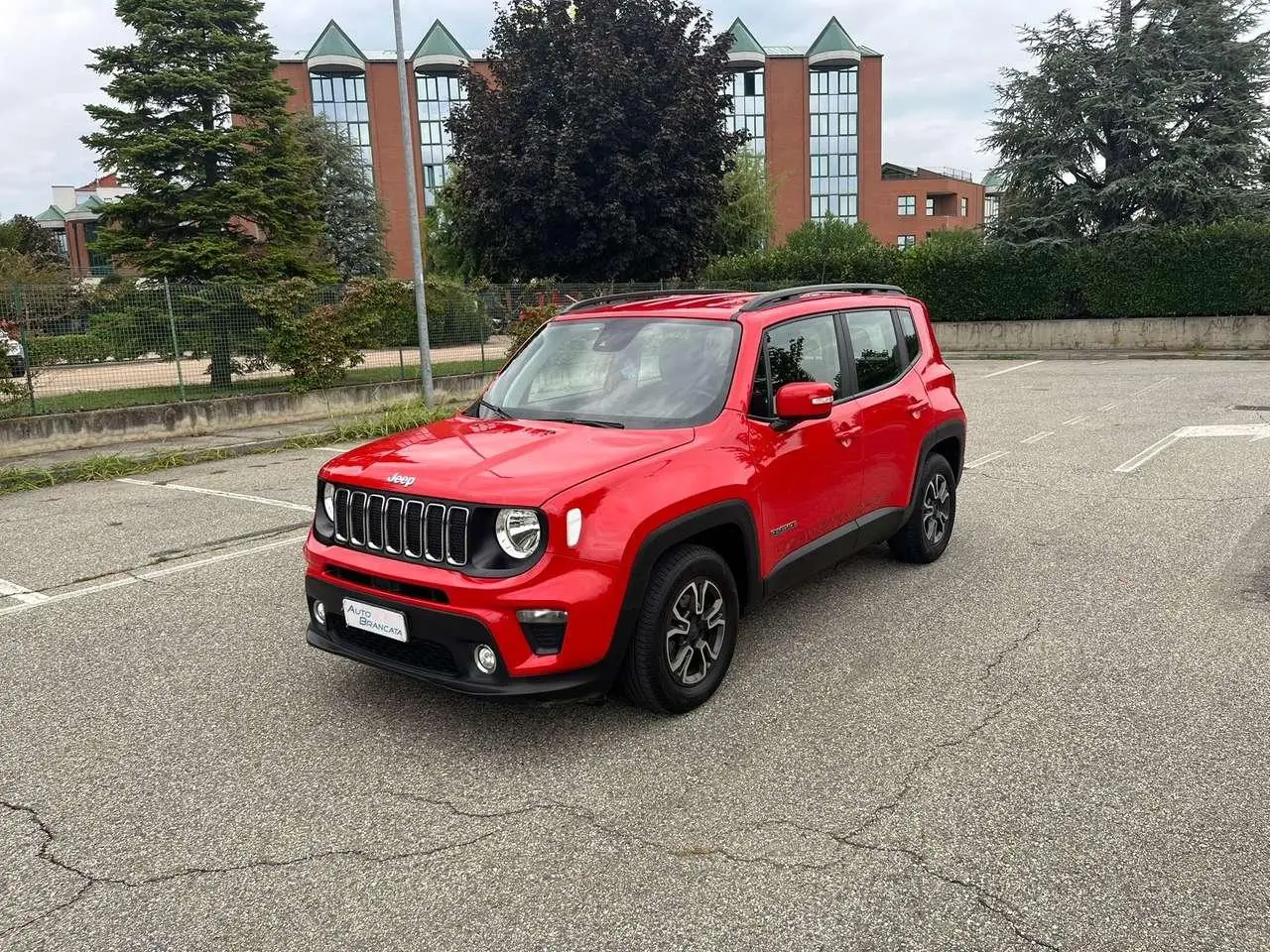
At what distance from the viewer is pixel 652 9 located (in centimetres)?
2138

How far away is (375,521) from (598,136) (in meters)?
18.1

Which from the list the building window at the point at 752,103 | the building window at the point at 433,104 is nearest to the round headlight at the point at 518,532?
the building window at the point at 433,104

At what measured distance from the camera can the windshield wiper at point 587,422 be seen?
13.5 feet

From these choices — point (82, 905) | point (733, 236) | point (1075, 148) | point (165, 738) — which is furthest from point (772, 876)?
point (733, 236)

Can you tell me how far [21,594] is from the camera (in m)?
5.99

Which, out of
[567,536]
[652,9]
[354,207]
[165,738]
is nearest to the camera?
[567,536]

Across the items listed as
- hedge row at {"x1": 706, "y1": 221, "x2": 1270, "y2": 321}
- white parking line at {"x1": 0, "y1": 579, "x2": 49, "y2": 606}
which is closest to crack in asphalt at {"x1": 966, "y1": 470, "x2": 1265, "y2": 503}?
white parking line at {"x1": 0, "y1": 579, "x2": 49, "y2": 606}

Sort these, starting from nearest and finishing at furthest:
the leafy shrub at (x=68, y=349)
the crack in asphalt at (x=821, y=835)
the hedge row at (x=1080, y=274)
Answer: the crack in asphalt at (x=821, y=835)
the leafy shrub at (x=68, y=349)
the hedge row at (x=1080, y=274)

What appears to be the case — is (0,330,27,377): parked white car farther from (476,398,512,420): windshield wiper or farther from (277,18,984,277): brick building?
(277,18,984,277): brick building

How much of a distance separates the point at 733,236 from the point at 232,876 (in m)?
37.0

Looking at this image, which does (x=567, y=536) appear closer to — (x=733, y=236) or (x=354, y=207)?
(x=733, y=236)

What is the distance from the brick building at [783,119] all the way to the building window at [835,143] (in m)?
0.09

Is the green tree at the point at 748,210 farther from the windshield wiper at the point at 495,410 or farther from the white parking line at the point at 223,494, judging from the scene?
the windshield wiper at the point at 495,410

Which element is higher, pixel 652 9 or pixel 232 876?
pixel 652 9
